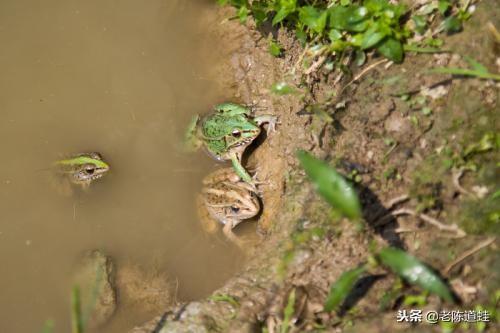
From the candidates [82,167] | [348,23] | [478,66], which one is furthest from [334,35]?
[82,167]

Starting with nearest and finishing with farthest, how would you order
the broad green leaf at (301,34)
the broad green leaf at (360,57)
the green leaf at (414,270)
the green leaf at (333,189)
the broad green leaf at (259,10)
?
the green leaf at (333,189) < the green leaf at (414,270) < the broad green leaf at (360,57) < the broad green leaf at (301,34) < the broad green leaf at (259,10)

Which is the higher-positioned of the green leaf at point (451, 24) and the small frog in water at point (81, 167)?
the green leaf at point (451, 24)

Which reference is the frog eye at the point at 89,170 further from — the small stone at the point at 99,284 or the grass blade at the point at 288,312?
the grass blade at the point at 288,312

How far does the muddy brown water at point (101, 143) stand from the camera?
484 centimetres

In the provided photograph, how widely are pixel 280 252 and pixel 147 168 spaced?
6.43ft

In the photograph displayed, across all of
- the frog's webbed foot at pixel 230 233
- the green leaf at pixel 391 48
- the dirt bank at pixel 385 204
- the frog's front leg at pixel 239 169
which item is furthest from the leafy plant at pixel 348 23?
the frog's webbed foot at pixel 230 233

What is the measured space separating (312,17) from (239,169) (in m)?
1.70

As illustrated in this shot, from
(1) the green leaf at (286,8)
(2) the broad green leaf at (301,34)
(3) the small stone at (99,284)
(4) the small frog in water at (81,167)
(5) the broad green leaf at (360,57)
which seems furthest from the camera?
(4) the small frog in water at (81,167)

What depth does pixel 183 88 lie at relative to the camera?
17.9ft

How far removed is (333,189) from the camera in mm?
2857

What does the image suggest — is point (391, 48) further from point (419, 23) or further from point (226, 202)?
point (226, 202)

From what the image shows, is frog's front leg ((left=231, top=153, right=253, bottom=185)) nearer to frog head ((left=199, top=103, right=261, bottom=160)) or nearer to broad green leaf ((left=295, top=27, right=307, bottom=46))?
frog head ((left=199, top=103, right=261, bottom=160))

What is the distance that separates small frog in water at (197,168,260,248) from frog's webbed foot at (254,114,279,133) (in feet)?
1.90

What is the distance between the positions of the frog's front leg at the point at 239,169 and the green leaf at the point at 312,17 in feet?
5.24
